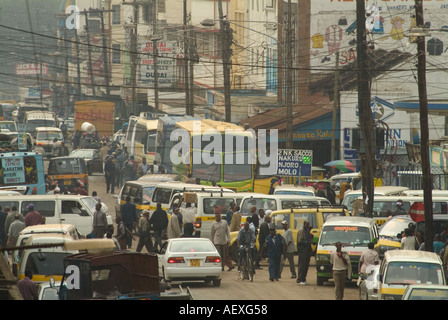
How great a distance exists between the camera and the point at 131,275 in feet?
49.3

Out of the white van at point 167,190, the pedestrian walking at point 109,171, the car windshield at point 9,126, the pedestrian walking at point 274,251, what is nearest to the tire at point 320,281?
the pedestrian walking at point 274,251

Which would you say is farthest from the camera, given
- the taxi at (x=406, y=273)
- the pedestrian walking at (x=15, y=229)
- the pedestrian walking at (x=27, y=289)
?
the pedestrian walking at (x=15, y=229)

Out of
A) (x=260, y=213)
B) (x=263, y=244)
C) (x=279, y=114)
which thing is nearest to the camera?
(x=263, y=244)

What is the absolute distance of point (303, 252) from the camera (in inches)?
862

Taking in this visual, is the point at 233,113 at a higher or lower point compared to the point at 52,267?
higher

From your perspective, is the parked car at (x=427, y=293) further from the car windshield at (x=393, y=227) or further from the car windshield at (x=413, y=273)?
the car windshield at (x=393, y=227)

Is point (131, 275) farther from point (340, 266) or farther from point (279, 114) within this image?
point (279, 114)

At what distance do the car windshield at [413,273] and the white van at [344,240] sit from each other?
4.42 m

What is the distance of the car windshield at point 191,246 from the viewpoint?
2055cm

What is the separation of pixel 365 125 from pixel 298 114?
22.8 m

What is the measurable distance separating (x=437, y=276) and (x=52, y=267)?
24.1 ft

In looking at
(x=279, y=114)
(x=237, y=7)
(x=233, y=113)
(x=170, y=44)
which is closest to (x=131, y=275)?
(x=279, y=114)

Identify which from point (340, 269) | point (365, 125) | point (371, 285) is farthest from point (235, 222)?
point (371, 285)

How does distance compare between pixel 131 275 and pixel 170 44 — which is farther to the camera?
pixel 170 44
